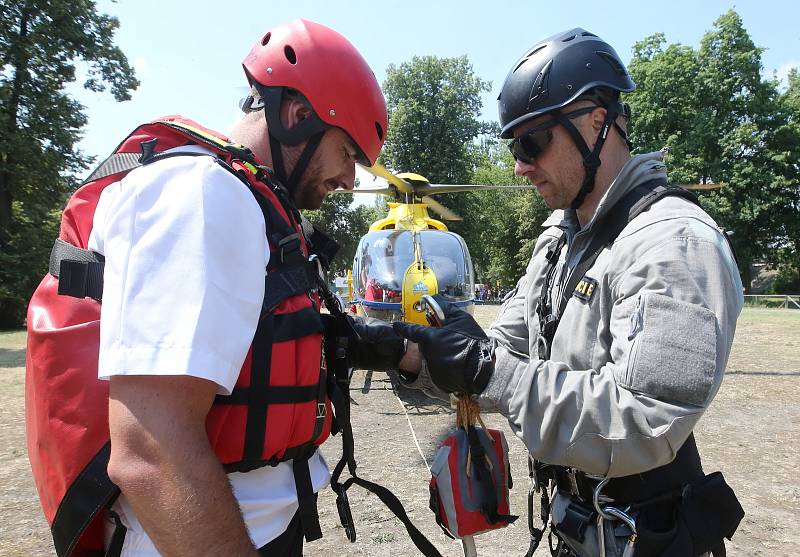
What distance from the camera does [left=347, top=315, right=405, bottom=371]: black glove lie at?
2.36m

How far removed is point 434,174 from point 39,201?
22.3 meters

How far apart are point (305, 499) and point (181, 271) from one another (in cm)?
83

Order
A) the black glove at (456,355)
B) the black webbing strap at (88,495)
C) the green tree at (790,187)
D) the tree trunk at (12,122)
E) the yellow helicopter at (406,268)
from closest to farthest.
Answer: the black webbing strap at (88,495) → the black glove at (456,355) → the yellow helicopter at (406,268) → the tree trunk at (12,122) → the green tree at (790,187)

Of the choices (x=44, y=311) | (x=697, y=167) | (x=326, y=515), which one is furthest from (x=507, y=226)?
(x=44, y=311)

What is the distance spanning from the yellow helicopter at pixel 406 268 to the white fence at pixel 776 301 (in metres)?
26.4

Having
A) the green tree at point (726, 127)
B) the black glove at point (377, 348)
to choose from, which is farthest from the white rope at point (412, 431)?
the green tree at point (726, 127)

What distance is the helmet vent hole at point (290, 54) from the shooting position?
190 centimetres

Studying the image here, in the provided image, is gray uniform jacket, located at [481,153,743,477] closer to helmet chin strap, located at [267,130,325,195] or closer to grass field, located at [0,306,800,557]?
helmet chin strap, located at [267,130,325,195]

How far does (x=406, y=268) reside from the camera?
31.9ft

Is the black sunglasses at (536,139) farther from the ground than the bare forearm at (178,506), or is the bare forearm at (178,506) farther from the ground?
the black sunglasses at (536,139)

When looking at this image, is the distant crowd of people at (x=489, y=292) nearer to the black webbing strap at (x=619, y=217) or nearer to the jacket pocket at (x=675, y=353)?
the black webbing strap at (x=619, y=217)

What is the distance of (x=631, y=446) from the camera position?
1689 mm

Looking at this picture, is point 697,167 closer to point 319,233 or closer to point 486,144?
point 486,144

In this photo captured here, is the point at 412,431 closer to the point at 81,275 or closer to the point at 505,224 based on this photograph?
the point at 81,275
